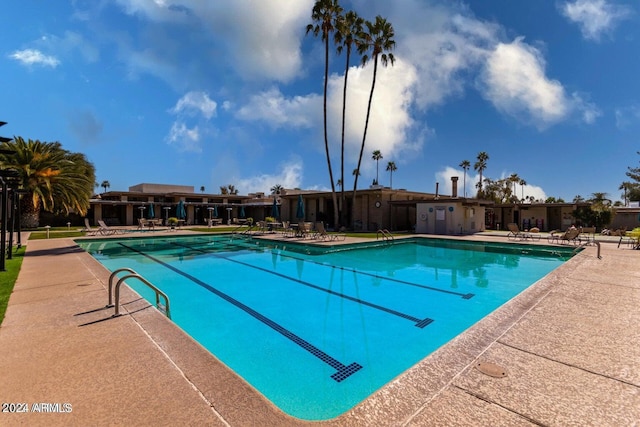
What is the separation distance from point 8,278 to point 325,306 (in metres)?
7.44

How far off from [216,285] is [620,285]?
9839 millimetres

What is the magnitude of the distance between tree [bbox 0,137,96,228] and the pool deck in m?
19.6

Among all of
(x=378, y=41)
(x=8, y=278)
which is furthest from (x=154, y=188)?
(x=8, y=278)

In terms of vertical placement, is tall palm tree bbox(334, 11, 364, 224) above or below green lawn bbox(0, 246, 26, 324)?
above

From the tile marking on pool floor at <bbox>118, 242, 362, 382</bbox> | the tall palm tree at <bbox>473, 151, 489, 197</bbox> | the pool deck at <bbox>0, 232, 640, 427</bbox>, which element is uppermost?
the tall palm tree at <bbox>473, 151, 489, 197</bbox>

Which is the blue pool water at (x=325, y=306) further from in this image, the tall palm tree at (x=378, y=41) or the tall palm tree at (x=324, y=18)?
the tall palm tree at (x=378, y=41)

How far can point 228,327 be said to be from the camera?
19.0 feet

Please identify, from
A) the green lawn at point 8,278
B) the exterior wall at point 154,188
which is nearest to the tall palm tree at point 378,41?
the green lawn at point 8,278

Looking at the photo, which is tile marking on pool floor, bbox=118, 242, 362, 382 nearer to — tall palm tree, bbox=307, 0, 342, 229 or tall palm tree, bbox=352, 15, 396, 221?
tall palm tree, bbox=307, 0, 342, 229

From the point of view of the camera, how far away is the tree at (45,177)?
1941 centimetres

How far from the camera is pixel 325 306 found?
703cm

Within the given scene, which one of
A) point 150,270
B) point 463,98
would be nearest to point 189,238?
point 150,270

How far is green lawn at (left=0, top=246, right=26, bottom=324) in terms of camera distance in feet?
17.5

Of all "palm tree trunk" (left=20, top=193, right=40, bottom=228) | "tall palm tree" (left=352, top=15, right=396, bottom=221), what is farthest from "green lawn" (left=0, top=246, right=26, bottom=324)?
"tall palm tree" (left=352, top=15, right=396, bottom=221)
